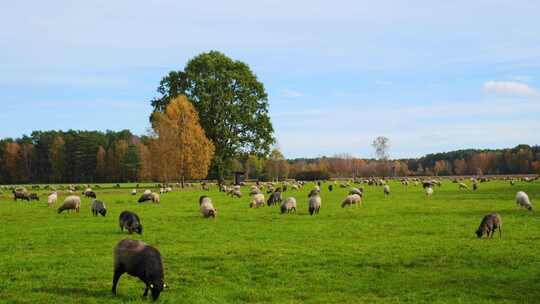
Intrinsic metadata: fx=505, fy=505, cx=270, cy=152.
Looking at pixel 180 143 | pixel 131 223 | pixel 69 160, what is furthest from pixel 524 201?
pixel 69 160

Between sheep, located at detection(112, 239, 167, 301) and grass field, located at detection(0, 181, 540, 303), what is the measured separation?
34 cm

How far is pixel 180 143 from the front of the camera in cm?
6328

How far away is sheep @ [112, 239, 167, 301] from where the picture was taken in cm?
1095

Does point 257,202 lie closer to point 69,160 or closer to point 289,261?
point 289,261

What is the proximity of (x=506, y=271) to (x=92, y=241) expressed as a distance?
14.4m

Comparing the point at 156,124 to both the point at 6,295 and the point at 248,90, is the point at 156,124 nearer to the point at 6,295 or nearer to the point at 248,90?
the point at 248,90

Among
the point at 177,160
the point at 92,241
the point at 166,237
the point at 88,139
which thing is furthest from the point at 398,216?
the point at 88,139

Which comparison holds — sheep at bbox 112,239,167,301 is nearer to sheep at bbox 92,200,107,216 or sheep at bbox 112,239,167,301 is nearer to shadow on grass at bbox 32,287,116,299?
shadow on grass at bbox 32,287,116,299

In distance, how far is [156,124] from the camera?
211 ft

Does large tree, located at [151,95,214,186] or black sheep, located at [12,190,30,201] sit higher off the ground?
large tree, located at [151,95,214,186]

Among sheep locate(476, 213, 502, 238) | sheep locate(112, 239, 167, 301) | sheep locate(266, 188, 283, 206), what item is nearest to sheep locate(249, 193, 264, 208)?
sheep locate(266, 188, 283, 206)

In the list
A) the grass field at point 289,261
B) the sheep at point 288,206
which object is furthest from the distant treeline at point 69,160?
the grass field at point 289,261

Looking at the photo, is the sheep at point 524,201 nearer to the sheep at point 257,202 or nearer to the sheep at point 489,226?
the sheep at point 489,226

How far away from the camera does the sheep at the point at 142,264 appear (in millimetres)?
10953
